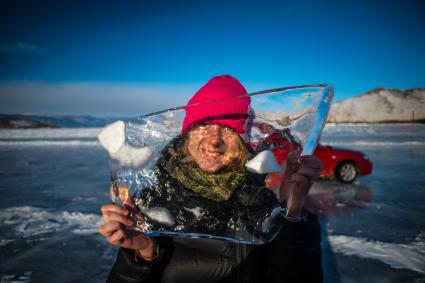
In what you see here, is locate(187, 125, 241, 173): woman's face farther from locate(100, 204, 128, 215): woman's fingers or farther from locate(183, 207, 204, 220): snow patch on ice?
locate(100, 204, 128, 215): woman's fingers

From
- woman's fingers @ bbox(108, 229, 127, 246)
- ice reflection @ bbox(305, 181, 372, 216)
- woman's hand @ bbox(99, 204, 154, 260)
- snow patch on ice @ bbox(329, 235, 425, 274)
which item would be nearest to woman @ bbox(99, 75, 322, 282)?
woman's hand @ bbox(99, 204, 154, 260)

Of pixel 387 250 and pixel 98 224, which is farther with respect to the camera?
pixel 98 224

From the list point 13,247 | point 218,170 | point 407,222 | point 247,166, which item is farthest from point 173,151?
point 407,222

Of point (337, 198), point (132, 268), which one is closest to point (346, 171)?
point (337, 198)

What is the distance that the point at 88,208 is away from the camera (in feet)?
15.4

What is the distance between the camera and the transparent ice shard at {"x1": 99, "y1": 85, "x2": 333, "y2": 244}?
1.19m

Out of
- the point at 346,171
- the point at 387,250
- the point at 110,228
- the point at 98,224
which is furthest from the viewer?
the point at 346,171

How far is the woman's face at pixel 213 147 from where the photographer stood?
1.32m

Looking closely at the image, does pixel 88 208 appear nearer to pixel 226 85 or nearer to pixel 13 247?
pixel 13 247

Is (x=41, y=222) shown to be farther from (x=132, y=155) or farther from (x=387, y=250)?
(x=387, y=250)

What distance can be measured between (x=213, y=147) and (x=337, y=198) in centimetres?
502

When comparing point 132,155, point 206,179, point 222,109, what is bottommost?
point 206,179

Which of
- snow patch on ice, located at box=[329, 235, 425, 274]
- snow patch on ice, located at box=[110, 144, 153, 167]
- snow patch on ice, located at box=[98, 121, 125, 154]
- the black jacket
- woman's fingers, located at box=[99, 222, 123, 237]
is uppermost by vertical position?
snow patch on ice, located at box=[98, 121, 125, 154]

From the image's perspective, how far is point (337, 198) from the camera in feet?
17.8
